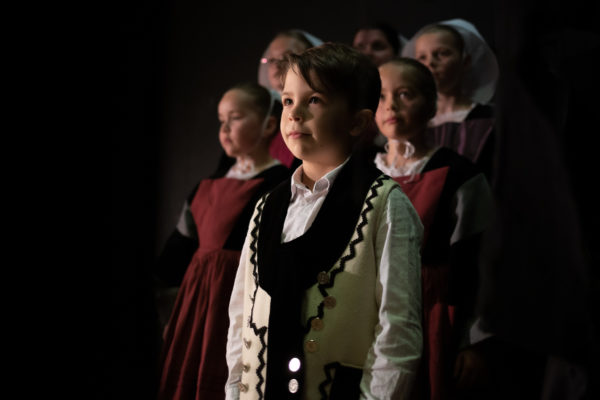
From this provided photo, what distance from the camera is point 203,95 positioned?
146 cm

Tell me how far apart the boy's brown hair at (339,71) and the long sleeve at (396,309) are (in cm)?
20

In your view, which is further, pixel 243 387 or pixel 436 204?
pixel 436 204

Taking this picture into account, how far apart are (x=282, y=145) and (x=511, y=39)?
87 centimetres

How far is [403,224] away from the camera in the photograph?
105 cm

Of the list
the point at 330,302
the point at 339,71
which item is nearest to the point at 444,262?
the point at 330,302

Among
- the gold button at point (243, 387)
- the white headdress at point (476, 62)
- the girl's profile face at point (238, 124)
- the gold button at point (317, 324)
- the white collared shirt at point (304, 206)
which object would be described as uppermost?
the white headdress at point (476, 62)

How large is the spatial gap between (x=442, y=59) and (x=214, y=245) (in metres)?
0.73

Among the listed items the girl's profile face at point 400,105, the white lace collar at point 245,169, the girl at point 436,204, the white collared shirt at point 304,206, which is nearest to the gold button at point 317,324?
the white collared shirt at point 304,206

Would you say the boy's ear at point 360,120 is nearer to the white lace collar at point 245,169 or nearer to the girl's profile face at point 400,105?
→ the girl's profile face at point 400,105

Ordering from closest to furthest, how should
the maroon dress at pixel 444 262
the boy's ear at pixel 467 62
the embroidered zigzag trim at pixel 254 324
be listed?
the embroidered zigzag trim at pixel 254 324, the maroon dress at pixel 444 262, the boy's ear at pixel 467 62

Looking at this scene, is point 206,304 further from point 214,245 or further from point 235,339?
point 235,339

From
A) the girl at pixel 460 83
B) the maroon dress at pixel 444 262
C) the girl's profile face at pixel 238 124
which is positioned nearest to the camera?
the maroon dress at pixel 444 262

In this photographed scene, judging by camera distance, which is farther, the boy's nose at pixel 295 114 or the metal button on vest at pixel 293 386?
the boy's nose at pixel 295 114

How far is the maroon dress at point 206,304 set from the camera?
4.49 feet
